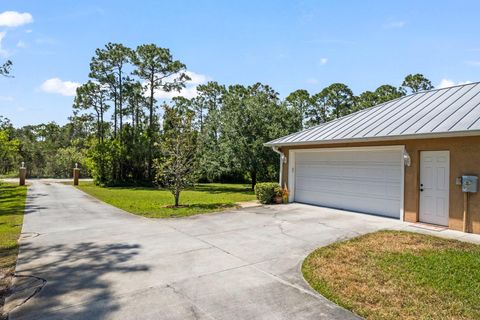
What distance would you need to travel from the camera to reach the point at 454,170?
27.2 feet

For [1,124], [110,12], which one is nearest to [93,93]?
[1,124]

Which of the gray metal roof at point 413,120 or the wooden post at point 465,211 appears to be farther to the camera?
the gray metal roof at point 413,120

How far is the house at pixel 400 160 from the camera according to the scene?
817 centimetres

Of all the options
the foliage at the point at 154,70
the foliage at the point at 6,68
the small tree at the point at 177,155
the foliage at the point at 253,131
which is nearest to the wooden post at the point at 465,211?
the small tree at the point at 177,155

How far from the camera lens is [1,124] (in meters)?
27.6

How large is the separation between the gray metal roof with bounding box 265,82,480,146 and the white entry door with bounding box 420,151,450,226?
80 cm

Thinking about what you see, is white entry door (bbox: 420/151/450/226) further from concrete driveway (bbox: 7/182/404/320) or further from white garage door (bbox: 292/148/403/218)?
concrete driveway (bbox: 7/182/404/320)

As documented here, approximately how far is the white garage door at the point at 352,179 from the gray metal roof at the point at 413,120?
0.69 metres

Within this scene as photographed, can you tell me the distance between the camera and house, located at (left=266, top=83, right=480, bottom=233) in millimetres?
8172

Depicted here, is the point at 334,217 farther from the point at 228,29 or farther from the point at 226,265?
the point at 228,29

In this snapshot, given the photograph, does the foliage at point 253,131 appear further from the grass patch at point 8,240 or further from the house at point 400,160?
the grass patch at point 8,240

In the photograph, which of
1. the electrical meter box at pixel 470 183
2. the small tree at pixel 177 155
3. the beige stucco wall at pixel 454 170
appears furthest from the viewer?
the small tree at pixel 177 155

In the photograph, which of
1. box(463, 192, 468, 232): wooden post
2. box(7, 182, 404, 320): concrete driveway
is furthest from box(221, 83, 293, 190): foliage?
box(463, 192, 468, 232): wooden post

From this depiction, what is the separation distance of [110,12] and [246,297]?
10.5m
